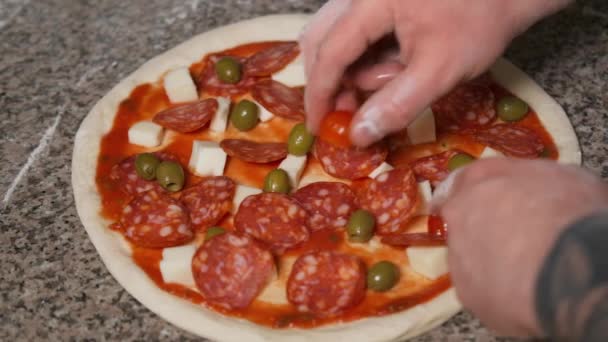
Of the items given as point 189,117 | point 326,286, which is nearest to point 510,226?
point 326,286

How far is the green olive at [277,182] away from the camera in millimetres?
2551

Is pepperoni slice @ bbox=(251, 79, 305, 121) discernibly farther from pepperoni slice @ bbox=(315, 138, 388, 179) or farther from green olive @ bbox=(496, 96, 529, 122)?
green olive @ bbox=(496, 96, 529, 122)

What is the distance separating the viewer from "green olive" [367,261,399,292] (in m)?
2.28

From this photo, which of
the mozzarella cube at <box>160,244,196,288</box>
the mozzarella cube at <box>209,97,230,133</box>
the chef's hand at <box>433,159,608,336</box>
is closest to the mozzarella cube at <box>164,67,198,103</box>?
the mozzarella cube at <box>209,97,230,133</box>

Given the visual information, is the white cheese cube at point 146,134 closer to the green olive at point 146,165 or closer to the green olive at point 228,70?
the green olive at point 146,165

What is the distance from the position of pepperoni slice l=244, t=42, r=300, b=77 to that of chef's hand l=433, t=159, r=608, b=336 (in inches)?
61.4

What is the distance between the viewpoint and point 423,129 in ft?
8.88

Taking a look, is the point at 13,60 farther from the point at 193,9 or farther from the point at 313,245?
the point at 313,245

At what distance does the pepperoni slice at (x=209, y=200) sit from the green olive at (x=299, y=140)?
251 millimetres

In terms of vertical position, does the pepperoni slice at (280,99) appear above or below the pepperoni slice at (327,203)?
above

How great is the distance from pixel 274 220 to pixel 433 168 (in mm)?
579

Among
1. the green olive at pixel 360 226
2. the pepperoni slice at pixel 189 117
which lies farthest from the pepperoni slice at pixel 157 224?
the green olive at pixel 360 226

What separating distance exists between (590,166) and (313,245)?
3.45 ft

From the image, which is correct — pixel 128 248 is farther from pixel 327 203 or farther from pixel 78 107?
pixel 78 107
